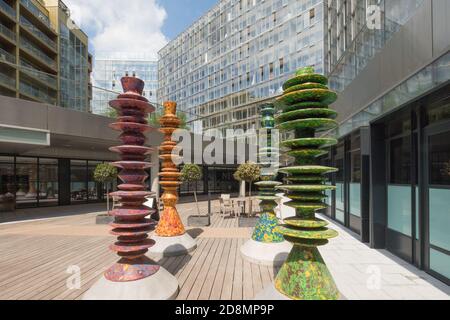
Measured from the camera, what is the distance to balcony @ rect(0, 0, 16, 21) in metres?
27.7

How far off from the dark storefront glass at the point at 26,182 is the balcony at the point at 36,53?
2414cm

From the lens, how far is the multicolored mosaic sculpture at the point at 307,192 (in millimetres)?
3240

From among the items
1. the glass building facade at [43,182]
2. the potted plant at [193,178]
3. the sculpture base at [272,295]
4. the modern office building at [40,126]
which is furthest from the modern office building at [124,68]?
the sculpture base at [272,295]

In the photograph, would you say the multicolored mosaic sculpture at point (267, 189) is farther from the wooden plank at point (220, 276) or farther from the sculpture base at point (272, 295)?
the sculpture base at point (272, 295)

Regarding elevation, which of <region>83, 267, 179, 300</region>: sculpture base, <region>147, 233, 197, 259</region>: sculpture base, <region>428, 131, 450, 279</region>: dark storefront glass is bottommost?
<region>147, 233, 197, 259</region>: sculpture base

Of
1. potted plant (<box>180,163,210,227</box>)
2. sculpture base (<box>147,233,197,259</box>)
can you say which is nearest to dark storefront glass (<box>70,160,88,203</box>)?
potted plant (<box>180,163,210,227</box>)

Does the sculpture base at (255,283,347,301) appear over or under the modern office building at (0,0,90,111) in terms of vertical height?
under

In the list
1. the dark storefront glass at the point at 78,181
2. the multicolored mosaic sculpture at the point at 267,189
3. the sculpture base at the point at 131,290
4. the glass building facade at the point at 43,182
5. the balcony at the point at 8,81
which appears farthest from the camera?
the balcony at the point at 8,81

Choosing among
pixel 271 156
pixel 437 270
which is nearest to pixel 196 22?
pixel 271 156

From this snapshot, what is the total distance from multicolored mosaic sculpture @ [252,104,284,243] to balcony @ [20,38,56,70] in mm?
38574

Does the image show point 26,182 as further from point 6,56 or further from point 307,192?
point 6,56

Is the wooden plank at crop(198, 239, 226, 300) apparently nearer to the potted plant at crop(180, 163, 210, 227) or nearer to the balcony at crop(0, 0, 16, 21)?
the potted plant at crop(180, 163, 210, 227)

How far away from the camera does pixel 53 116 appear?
1106cm
